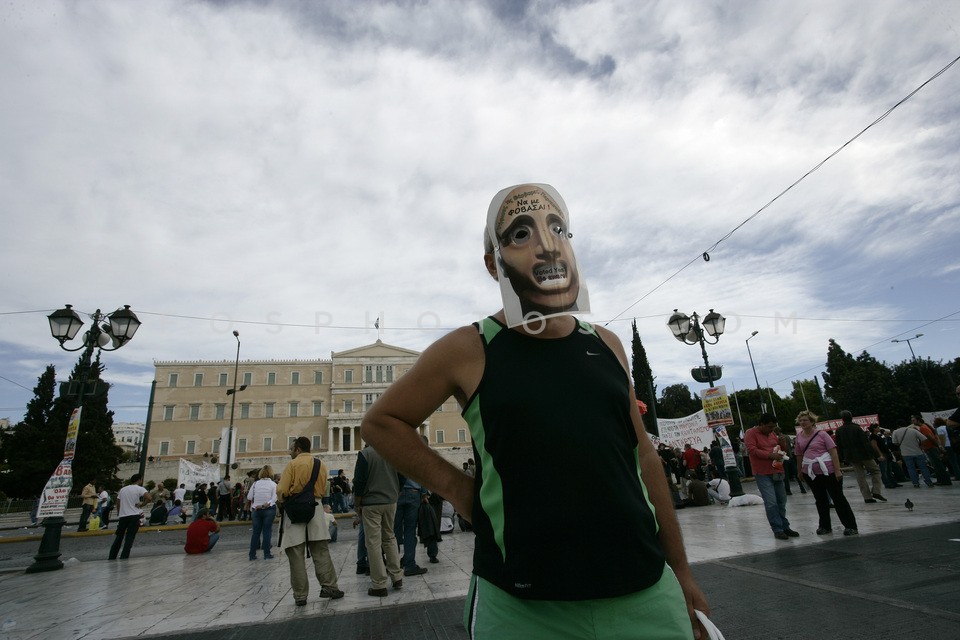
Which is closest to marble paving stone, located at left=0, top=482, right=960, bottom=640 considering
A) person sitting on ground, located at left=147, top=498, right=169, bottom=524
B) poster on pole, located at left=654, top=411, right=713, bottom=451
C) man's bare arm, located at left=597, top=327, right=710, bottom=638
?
man's bare arm, located at left=597, top=327, right=710, bottom=638

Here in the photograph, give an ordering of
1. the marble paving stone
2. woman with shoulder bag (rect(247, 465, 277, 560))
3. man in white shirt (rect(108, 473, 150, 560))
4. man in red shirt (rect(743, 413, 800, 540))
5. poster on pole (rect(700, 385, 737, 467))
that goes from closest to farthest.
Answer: the marble paving stone → man in red shirt (rect(743, 413, 800, 540)) → woman with shoulder bag (rect(247, 465, 277, 560)) → man in white shirt (rect(108, 473, 150, 560)) → poster on pole (rect(700, 385, 737, 467))

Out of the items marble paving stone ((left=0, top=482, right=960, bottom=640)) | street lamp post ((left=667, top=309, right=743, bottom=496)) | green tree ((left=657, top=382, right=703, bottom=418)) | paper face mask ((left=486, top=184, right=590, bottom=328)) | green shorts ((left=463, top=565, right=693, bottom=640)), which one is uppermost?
green tree ((left=657, top=382, right=703, bottom=418))

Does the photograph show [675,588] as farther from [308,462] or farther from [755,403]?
[755,403]

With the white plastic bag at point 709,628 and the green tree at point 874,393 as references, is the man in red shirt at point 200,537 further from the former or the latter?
the green tree at point 874,393

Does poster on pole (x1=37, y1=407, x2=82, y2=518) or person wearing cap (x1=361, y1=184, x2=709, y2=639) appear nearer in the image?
person wearing cap (x1=361, y1=184, x2=709, y2=639)

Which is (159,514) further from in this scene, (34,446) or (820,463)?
(34,446)

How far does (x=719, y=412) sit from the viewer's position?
46.2 feet

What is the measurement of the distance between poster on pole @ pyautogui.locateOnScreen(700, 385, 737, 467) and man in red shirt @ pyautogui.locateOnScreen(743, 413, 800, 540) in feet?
20.2

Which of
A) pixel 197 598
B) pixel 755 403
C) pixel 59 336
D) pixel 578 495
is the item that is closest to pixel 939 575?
pixel 578 495

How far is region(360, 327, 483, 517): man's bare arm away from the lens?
4.77 feet

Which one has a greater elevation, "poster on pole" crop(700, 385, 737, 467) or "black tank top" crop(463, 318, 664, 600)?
"poster on pole" crop(700, 385, 737, 467)

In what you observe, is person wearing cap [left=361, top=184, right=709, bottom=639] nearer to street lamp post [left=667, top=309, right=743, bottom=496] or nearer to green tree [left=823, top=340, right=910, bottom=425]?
street lamp post [left=667, top=309, right=743, bottom=496]

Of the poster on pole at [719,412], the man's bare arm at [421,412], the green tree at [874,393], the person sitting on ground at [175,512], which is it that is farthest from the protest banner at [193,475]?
the green tree at [874,393]

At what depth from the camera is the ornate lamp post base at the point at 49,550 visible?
9.47 metres
